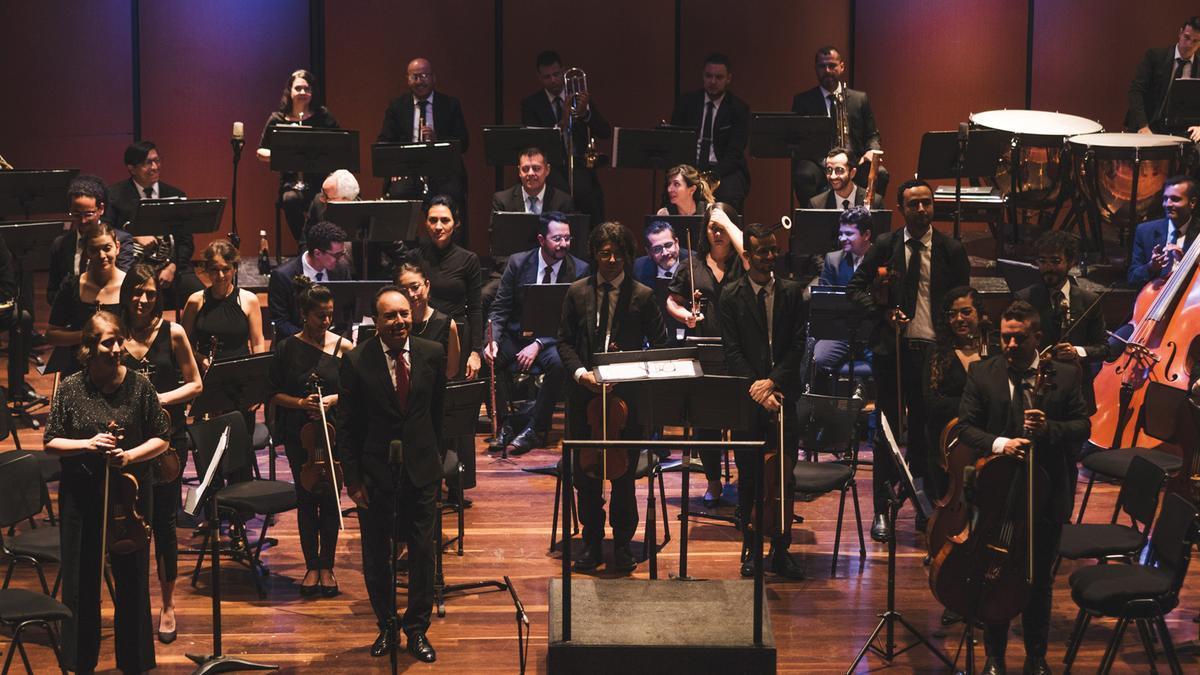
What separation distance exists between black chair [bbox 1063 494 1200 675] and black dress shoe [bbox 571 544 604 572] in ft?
6.95

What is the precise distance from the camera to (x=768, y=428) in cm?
637

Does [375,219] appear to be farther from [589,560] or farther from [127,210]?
[589,560]

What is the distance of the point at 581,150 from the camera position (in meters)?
10.0

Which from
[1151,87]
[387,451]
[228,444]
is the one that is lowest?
[228,444]

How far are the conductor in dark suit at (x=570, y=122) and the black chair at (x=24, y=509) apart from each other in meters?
4.67

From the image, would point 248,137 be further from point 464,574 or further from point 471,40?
point 464,574

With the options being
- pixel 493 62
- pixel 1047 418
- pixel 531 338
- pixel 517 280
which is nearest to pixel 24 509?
pixel 517 280

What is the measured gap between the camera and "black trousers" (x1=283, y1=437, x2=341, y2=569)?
623 centimetres

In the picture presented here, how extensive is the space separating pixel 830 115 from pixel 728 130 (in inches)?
27.0

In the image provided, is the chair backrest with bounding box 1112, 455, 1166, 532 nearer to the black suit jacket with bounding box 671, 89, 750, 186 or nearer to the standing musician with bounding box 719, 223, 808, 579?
the standing musician with bounding box 719, 223, 808, 579

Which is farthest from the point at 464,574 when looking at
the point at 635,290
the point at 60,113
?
the point at 60,113

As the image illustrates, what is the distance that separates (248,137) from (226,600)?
20.3 ft

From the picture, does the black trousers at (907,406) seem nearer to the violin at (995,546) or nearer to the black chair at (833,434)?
the black chair at (833,434)

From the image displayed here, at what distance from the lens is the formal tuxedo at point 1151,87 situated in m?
10.1
